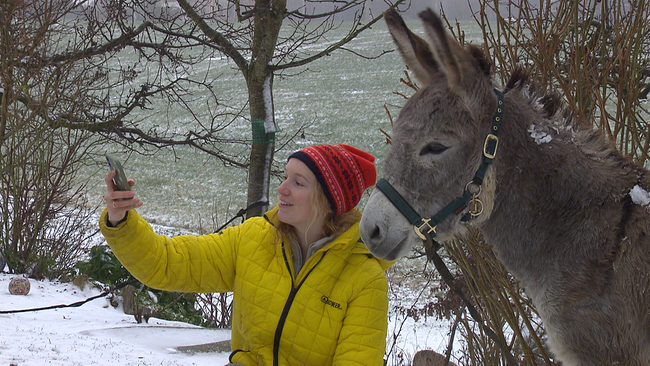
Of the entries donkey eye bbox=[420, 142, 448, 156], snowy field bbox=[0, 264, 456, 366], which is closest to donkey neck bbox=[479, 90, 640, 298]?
donkey eye bbox=[420, 142, 448, 156]

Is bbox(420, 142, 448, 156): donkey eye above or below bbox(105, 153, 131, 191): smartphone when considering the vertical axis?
above

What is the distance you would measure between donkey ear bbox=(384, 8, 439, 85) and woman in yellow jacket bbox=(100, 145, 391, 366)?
1.86 feet

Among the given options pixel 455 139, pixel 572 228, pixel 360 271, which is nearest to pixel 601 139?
pixel 572 228

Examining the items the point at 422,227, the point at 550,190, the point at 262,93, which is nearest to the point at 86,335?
the point at 262,93

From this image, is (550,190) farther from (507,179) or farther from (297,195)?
(297,195)

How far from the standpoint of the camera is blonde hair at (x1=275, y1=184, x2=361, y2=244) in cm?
218

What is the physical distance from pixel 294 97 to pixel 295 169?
20.9 meters

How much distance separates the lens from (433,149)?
1.73 metres

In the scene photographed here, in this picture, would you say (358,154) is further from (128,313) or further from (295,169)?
(128,313)

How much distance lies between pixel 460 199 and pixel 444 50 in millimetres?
520

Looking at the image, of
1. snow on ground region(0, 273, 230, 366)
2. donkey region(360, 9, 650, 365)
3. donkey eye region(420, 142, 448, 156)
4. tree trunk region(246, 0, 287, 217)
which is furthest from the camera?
tree trunk region(246, 0, 287, 217)

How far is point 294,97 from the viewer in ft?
74.4

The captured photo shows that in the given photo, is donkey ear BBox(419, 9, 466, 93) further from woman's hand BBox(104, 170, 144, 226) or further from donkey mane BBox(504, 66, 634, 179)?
woman's hand BBox(104, 170, 144, 226)

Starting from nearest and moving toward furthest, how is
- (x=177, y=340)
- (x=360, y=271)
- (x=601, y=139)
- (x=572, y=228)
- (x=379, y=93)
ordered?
(x=572, y=228) → (x=601, y=139) → (x=360, y=271) → (x=177, y=340) → (x=379, y=93)
